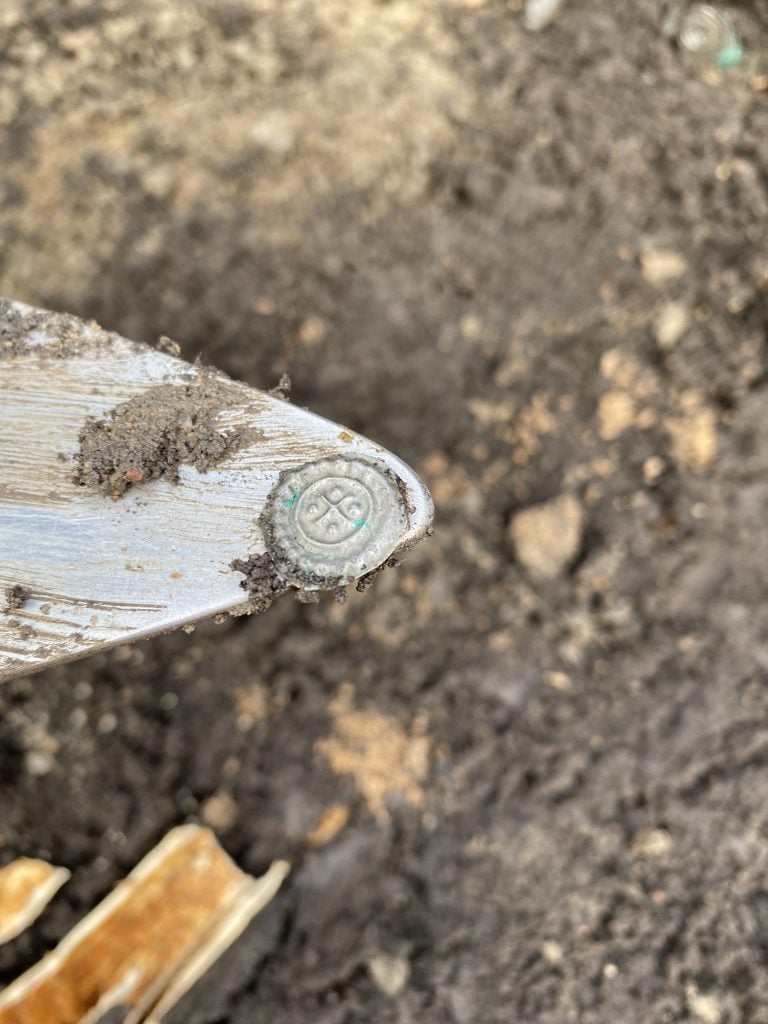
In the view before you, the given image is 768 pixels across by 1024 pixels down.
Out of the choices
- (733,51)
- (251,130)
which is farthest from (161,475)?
(733,51)

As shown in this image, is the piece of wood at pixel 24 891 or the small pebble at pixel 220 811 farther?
the small pebble at pixel 220 811

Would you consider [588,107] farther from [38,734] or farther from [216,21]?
[38,734]

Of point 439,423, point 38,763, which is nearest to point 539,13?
point 439,423

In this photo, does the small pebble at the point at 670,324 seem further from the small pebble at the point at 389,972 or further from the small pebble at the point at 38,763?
the small pebble at the point at 38,763

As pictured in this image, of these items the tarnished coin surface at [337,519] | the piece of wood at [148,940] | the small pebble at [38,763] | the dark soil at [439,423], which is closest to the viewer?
the tarnished coin surface at [337,519]

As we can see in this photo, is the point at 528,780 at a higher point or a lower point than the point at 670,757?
lower

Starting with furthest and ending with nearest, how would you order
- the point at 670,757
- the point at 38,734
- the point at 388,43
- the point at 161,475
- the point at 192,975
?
the point at 388,43 → the point at 38,734 → the point at 670,757 → the point at 192,975 → the point at 161,475

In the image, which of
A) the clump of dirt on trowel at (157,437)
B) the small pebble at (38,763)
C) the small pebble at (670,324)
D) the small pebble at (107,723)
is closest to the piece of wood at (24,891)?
the small pebble at (38,763)
